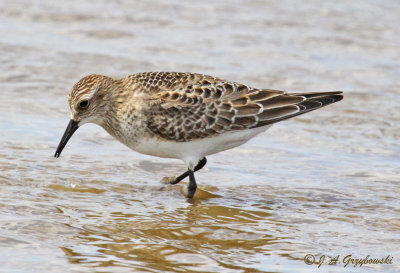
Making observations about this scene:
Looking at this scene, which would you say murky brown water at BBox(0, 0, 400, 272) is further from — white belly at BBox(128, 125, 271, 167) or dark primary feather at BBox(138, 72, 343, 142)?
dark primary feather at BBox(138, 72, 343, 142)

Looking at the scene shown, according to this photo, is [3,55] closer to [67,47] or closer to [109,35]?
[67,47]

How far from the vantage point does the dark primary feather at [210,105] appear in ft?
32.3

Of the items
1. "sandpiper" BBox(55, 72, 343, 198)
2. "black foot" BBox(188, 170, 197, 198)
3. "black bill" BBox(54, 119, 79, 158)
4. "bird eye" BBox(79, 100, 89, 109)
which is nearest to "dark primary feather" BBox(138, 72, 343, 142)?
"sandpiper" BBox(55, 72, 343, 198)

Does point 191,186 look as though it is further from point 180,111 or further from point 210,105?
point 210,105

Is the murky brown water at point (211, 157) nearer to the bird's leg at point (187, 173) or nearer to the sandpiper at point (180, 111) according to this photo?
the bird's leg at point (187, 173)

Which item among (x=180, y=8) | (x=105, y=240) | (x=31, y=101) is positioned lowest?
(x=105, y=240)

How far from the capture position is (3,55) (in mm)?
Answer: 15172

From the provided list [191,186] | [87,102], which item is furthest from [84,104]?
[191,186]

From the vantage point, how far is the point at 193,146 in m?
9.99

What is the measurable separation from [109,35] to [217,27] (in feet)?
8.57

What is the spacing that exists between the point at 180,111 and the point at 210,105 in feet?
1.36

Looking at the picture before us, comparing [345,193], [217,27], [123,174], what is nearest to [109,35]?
[217,27]

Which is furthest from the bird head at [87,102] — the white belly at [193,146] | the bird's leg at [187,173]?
the bird's leg at [187,173]

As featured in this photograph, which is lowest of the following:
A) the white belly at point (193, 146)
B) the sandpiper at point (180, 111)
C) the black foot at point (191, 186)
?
the black foot at point (191, 186)
